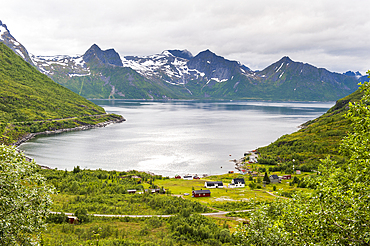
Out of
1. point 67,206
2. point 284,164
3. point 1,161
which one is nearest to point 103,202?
point 67,206

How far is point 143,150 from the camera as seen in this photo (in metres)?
113

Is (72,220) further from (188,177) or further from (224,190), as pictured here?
(188,177)

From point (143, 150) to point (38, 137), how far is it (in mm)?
67653

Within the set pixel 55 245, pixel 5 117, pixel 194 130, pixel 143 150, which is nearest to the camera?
pixel 55 245

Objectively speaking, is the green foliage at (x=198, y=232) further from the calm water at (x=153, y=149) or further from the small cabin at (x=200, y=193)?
the calm water at (x=153, y=149)

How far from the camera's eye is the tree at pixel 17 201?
12223mm

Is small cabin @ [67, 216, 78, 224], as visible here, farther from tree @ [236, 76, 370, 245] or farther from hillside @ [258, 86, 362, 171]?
hillside @ [258, 86, 362, 171]

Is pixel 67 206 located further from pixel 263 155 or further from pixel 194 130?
pixel 194 130

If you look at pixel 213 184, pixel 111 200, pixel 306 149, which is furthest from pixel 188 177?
pixel 306 149

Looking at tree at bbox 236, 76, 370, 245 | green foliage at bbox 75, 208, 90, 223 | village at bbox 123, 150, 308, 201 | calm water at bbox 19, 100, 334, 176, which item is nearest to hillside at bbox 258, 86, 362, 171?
village at bbox 123, 150, 308, 201

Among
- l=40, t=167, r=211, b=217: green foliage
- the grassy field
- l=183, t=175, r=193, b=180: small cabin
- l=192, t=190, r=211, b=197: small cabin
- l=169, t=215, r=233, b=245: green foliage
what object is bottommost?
l=183, t=175, r=193, b=180: small cabin

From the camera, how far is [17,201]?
12.5 meters

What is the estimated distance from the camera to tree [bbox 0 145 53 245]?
1222 centimetres

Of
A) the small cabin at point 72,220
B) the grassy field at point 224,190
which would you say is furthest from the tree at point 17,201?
the grassy field at point 224,190
